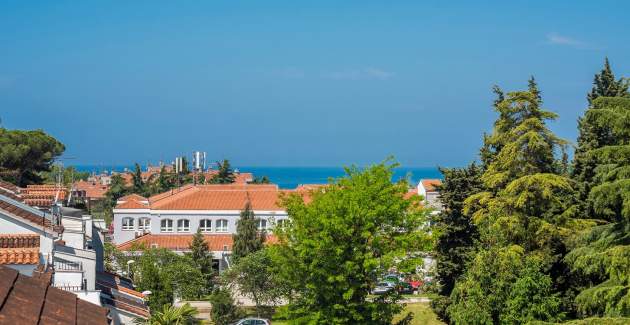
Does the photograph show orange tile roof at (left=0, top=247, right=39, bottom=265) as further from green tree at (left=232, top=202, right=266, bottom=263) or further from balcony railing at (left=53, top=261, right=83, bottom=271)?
green tree at (left=232, top=202, right=266, bottom=263)

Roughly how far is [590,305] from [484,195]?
15.3m

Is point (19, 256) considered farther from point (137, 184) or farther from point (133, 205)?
point (137, 184)

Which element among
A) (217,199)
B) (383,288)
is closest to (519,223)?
(383,288)

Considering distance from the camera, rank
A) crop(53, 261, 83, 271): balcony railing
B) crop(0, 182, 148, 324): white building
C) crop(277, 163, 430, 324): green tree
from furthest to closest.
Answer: crop(277, 163, 430, 324): green tree, crop(53, 261, 83, 271): balcony railing, crop(0, 182, 148, 324): white building

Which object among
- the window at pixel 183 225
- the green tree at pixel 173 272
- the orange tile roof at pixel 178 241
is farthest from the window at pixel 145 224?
the green tree at pixel 173 272

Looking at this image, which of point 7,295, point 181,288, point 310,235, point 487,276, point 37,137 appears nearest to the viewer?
point 7,295

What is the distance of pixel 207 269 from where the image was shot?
59.4 metres

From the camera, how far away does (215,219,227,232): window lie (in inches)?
2931

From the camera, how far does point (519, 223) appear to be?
39.5 m

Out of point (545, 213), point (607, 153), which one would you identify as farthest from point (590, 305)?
point (545, 213)

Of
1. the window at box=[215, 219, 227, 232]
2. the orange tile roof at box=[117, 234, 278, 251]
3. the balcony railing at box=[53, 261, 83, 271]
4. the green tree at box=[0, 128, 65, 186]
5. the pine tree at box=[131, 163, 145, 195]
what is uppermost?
the pine tree at box=[131, 163, 145, 195]

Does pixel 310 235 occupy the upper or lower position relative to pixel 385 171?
lower

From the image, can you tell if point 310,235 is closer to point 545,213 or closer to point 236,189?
point 545,213

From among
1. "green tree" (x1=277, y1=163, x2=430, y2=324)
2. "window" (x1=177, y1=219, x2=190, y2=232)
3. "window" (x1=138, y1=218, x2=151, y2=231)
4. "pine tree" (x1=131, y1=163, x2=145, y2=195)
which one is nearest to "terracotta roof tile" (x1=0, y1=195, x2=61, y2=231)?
"green tree" (x1=277, y1=163, x2=430, y2=324)
